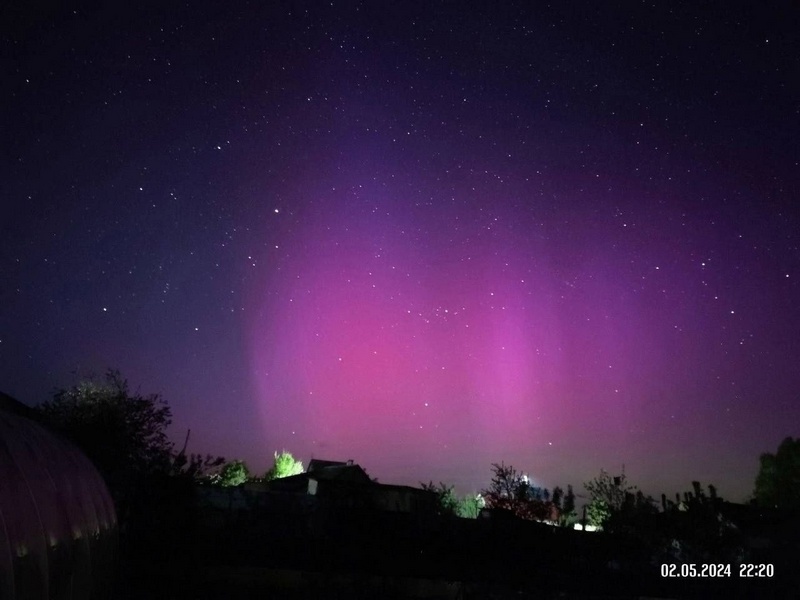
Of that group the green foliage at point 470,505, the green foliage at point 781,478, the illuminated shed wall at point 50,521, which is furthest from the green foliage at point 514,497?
the illuminated shed wall at point 50,521

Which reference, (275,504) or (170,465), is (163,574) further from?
(170,465)

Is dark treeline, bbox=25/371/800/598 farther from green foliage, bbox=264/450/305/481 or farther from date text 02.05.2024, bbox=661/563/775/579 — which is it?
green foliage, bbox=264/450/305/481

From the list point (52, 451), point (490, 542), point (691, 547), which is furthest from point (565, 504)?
point (52, 451)

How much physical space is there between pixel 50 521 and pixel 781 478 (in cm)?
7560

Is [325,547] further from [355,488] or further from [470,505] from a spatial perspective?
[470,505]

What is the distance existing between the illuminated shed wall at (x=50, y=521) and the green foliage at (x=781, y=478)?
7027 centimetres

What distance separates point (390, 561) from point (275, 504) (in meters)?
4.92

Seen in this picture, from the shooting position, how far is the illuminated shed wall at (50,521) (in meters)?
6.27

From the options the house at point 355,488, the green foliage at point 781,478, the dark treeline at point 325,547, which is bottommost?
the dark treeline at point 325,547

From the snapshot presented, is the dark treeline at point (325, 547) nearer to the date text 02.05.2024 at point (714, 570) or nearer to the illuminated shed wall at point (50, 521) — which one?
the date text 02.05.2024 at point (714, 570)

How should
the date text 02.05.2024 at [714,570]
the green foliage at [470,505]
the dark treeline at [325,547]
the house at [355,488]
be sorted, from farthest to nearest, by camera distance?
the green foliage at [470,505] → the house at [355,488] → the date text 02.05.2024 at [714,570] → the dark treeline at [325,547]

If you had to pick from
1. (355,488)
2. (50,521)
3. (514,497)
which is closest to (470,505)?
(514,497)

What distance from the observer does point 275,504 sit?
882 inches

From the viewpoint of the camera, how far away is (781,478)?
2552 inches
